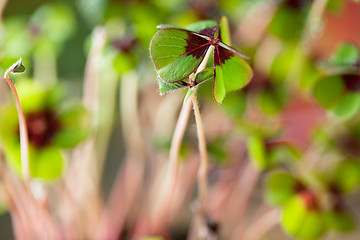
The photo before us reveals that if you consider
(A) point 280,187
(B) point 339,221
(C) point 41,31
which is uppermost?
(C) point 41,31

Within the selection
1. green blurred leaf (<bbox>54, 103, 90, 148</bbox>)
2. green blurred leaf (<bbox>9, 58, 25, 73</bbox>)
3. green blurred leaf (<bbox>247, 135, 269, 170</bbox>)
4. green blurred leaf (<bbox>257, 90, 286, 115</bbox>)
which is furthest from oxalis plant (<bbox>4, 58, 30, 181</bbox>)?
green blurred leaf (<bbox>257, 90, 286, 115</bbox>)

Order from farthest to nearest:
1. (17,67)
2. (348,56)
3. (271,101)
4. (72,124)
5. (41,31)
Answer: (41,31) < (271,101) < (72,124) < (348,56) < (17,67)

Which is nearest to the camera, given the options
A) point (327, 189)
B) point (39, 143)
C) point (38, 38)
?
point (39, 143)

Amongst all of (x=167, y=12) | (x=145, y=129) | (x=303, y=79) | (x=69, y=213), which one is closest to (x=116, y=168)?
(x=145, y=129)

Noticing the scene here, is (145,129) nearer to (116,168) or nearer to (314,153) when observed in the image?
(116,168)

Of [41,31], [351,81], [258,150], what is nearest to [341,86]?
[351,81]

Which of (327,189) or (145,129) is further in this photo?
(145,129)

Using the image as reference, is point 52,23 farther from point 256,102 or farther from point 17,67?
point 17,67
